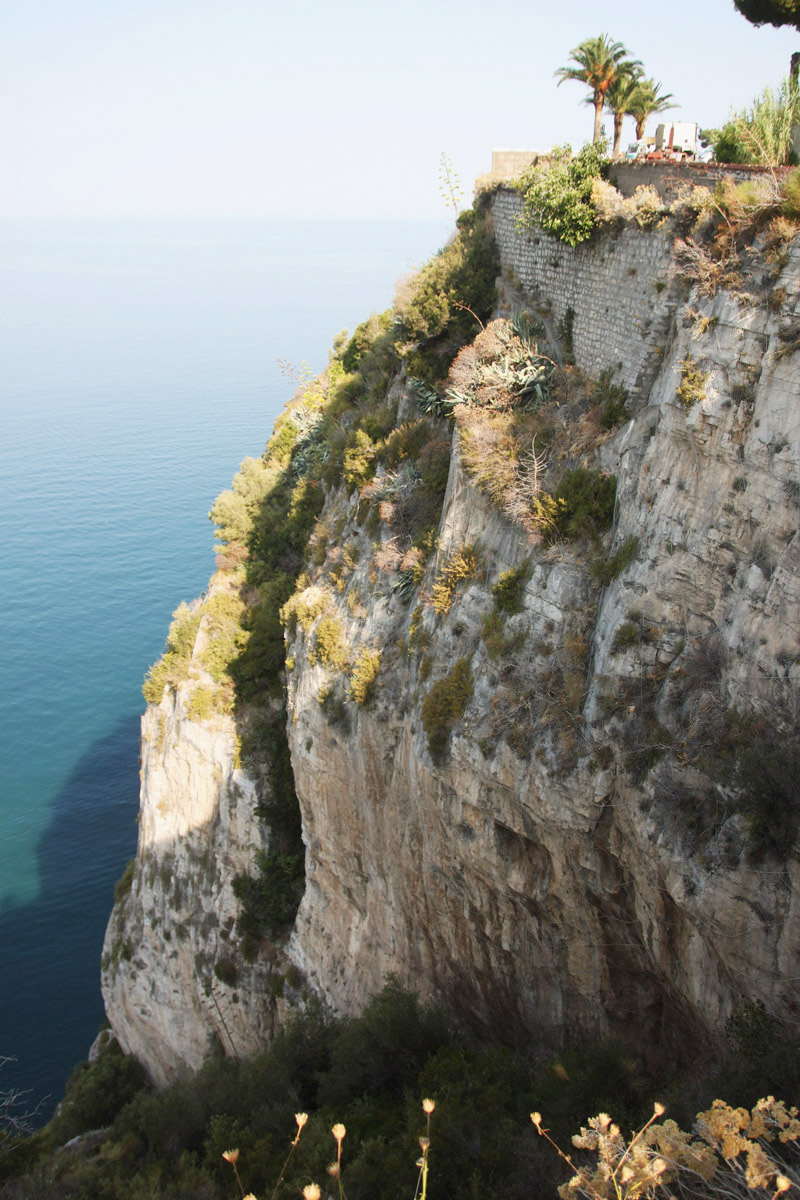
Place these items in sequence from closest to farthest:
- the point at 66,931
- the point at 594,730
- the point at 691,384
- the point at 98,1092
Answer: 1. the point at 691,384
2. the point at 594,730
3. the point at 98,1092
4. the point at 66,931

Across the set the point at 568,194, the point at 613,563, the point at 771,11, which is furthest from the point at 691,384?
the point at 771,11

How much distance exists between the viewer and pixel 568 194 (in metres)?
17.1

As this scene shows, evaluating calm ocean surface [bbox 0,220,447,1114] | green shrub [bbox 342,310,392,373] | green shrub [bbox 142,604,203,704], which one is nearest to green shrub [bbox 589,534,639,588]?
calm ocean surface [bbox 0,220,447,1114]

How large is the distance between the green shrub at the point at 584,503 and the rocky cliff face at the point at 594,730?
0.78 feet

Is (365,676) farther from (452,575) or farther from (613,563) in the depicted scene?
(613,563)

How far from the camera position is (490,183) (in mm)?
21891

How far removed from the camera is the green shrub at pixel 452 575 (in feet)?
56.4

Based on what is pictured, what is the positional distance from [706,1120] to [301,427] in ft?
98.3

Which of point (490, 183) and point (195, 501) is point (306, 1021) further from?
point (195, 501)

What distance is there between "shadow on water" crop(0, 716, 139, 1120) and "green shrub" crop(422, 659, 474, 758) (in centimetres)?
2321

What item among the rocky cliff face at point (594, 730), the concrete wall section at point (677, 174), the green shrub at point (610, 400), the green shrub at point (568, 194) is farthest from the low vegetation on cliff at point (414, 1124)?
the green shrub at point (568, 194)

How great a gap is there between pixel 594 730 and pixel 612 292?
29.7 ft

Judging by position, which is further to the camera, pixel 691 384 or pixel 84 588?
pixel 84 588

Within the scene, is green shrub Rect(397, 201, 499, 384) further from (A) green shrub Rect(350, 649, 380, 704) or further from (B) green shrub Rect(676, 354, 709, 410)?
(B) green shrub Rect(676, 354, 709, 410)
